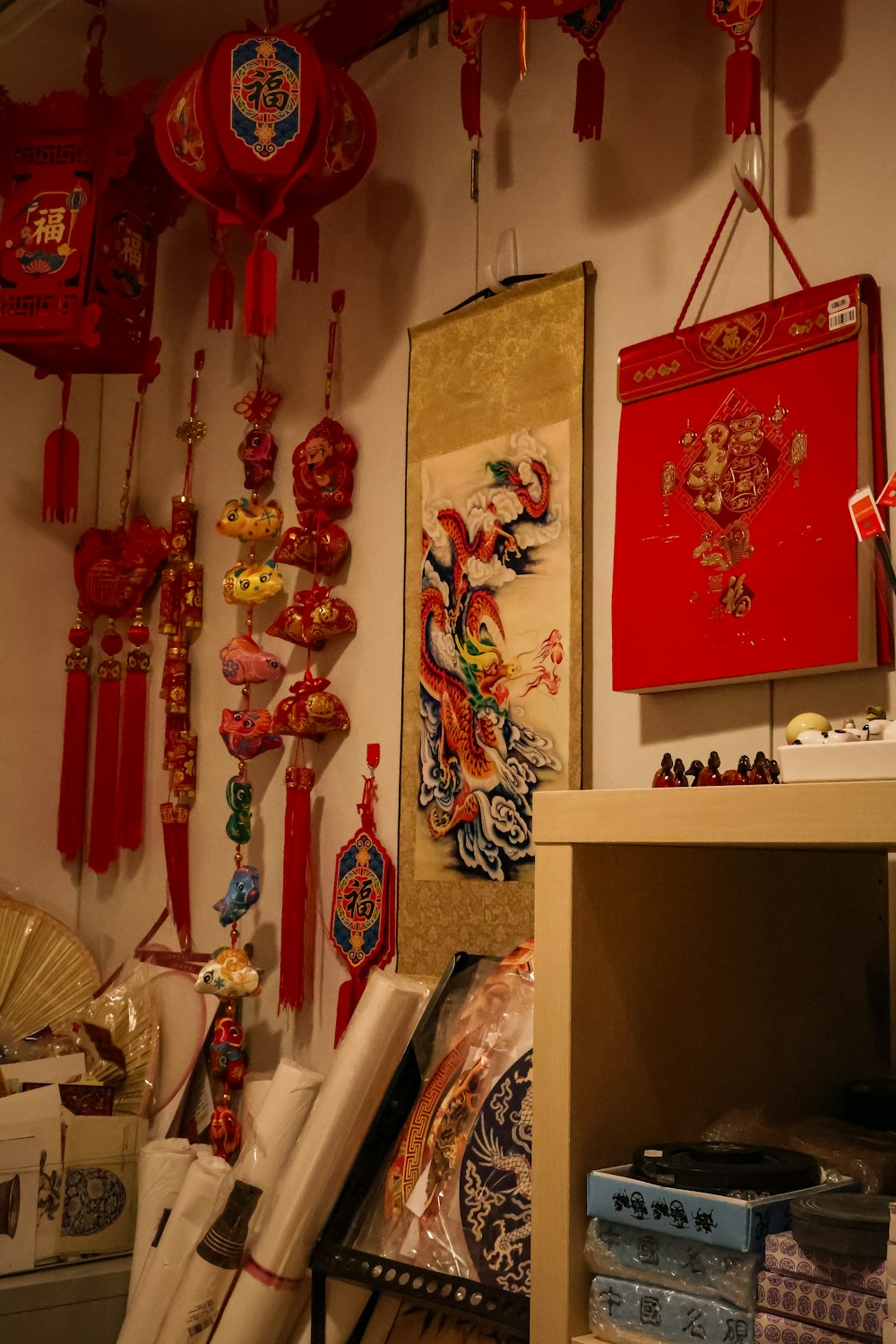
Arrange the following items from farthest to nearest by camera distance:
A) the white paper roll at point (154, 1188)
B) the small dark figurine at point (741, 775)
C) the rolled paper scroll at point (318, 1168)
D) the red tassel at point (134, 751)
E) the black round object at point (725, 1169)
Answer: the red tassel at point (134, 751) → the white paper roll at point (154, 1188) → the rolled paper scroll at point (318, 1168) → the small dark figurine at point (741, 775) → the black round object at point (725, 1169)

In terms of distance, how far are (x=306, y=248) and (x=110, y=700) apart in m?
0.99

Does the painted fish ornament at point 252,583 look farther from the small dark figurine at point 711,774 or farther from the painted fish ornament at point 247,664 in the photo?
the small dark figurine at point 711,774

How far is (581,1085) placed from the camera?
977 mm

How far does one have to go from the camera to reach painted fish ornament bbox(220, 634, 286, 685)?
211 centimetres

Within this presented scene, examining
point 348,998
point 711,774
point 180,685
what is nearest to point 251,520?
point 180,685

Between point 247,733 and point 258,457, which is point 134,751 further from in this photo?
point 258,457

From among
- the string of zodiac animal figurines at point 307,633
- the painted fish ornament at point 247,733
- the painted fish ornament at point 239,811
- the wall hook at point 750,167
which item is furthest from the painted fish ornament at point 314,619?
the wall hook at point 750,167

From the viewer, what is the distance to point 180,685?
2342mm

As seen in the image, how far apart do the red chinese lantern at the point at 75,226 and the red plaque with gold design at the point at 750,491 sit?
0.94m

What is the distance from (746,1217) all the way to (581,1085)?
0.50 feet

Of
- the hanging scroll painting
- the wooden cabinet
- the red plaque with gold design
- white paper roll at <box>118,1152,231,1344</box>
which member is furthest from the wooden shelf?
white paper roll at <box>118,1152,231,1344</box>

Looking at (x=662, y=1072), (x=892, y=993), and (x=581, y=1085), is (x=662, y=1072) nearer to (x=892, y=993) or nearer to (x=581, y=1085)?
(x=581, y=1085)

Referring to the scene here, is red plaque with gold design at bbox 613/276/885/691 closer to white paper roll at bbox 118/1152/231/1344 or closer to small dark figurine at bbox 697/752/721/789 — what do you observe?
small dark figurine at bbox 697/752/721/789

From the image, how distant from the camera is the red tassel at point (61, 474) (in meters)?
2.26
